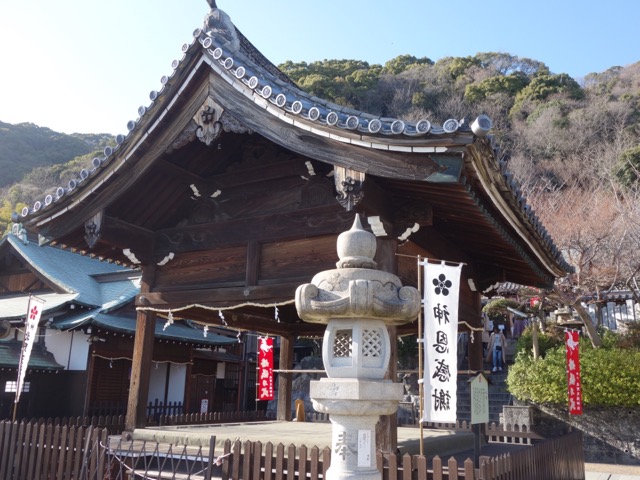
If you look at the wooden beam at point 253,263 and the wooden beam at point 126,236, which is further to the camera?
the wooden beam at point 126,236

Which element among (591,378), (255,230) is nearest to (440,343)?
(255,230)

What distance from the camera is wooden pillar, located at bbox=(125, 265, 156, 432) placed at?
8266mm

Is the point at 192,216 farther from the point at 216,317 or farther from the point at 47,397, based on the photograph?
the point at 47,397

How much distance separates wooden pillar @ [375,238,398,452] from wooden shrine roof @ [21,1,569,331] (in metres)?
0.21

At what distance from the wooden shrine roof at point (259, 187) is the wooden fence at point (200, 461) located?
2.11m

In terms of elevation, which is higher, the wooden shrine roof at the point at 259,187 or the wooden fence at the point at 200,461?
the wooden shrine roof at the point at 259,187

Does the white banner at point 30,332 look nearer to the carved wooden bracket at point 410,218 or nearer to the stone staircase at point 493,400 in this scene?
the carved wooden bracket at point 410,218

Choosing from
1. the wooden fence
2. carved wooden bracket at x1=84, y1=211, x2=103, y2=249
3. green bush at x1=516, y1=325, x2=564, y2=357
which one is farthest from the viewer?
green bush at x1=516, y1=325, x2=564, y2=357

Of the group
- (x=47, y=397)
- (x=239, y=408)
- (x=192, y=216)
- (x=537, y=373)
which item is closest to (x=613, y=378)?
(x=537, y=373)

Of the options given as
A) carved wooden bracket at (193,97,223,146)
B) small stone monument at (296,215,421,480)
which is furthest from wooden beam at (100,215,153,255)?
small stone monument at (296,215,421,480)

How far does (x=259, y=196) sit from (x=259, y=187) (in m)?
0.15

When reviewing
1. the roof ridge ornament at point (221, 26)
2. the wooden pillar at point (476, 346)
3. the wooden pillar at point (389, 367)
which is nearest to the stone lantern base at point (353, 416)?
the wooden pillar at point (389, 367)

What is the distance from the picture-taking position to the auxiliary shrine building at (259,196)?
19.6 feet

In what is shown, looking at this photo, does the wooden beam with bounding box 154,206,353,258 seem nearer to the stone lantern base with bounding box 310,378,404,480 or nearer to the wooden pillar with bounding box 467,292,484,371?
the stone lantern base with bounding box 310,378,404,480
